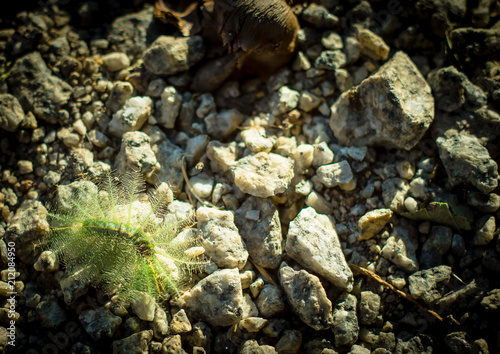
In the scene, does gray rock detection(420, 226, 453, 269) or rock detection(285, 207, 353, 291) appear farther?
gray rock detection(420, 226, 453, 269)

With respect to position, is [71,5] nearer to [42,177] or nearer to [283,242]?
[42,177]

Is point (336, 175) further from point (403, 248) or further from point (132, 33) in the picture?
point (132, 33)

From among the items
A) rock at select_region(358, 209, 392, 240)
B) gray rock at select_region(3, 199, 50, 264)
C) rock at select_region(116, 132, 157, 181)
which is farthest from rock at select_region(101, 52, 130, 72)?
rock at select_region(358, 209, 392, 240)

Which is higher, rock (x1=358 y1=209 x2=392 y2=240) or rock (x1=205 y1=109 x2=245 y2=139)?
rock (x1=205 y1=109 x2=245 y2=139)

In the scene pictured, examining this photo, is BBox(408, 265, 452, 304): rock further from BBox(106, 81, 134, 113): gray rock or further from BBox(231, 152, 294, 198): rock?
BBox(106, 81, 134, 113): gray rock

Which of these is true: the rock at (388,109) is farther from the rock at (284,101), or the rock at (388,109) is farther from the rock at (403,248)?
the rock at (403,248)

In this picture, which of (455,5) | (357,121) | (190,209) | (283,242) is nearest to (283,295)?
(283,242)

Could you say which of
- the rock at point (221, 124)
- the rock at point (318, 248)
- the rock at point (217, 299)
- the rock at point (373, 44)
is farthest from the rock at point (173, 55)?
the rock at point (217, 299)
